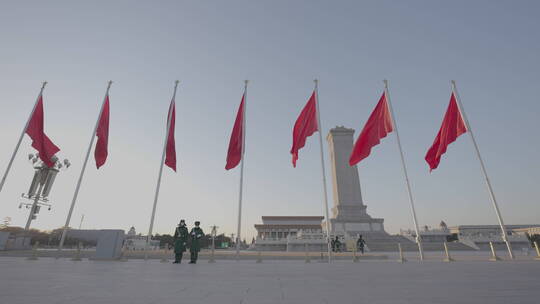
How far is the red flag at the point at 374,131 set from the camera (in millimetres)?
15062

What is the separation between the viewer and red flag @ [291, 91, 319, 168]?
16.1 metres

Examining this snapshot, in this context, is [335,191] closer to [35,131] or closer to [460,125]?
[460,125]

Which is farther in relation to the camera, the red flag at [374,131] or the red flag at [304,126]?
the red flag at [304,126]

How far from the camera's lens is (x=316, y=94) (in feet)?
56.1

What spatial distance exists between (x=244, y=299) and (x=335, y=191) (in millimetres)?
54982

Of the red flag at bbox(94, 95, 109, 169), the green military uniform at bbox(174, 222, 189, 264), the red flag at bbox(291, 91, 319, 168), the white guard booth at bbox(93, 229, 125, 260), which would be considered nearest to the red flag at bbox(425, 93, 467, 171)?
the red flag at bbox(291, 91, 319, 168)

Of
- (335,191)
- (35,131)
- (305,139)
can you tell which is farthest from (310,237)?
(35,131)

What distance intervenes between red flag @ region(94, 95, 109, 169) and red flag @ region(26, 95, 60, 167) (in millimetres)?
2222

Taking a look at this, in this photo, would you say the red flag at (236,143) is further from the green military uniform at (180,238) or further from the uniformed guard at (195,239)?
the green military uniform at (180,238)

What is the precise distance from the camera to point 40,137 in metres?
15.4

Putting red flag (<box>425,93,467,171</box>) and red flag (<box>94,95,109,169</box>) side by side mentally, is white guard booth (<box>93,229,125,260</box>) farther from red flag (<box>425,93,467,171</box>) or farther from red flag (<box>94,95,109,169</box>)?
red flag (<box>425,93,467,171</box>)

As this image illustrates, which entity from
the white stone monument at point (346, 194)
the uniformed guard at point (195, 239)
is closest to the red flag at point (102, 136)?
the uniformed guard at point (195, 239)

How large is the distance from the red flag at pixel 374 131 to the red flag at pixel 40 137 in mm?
16762

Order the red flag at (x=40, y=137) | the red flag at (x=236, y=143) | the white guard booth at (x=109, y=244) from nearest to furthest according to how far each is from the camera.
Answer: the white guard booth at (x=109, y=244)
the red flag at (x=40, y=137)
the red flag at (x=236, y=143)
